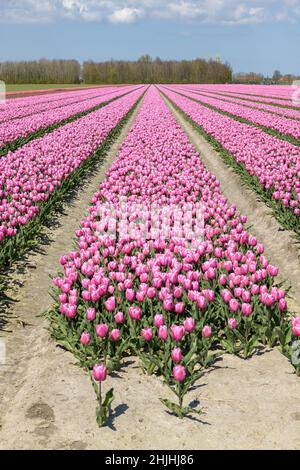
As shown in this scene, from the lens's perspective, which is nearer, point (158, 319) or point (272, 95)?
point (158, 319)

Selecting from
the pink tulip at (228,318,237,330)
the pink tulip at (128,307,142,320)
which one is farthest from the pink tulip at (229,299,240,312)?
the pink tulip at (128,307,142,320)

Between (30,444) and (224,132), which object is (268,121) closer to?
(224,132)

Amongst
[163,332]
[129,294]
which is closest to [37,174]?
[129,294]

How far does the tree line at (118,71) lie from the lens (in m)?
142

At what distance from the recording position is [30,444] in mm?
3770

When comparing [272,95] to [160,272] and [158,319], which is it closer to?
[160,272]

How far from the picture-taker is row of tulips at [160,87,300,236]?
401 inches

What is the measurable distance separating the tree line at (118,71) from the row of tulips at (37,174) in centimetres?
12691

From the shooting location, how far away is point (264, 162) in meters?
13.7

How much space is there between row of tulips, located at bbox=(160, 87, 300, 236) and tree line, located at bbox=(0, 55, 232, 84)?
418 ft

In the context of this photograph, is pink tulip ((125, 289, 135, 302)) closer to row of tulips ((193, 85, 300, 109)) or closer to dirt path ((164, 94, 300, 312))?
dirt path ((164, 94, 300, 312))

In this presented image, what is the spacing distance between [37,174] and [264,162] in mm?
6373

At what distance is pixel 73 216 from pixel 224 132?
11193mm

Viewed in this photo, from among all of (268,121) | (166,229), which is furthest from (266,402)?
(268,121)
